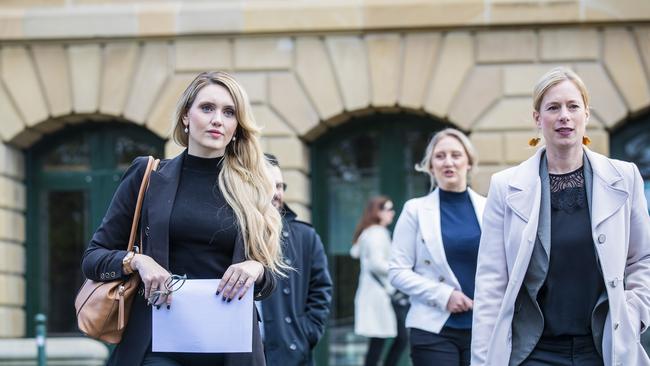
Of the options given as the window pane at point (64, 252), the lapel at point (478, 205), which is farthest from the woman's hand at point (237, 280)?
the window pane at point (64, 252)

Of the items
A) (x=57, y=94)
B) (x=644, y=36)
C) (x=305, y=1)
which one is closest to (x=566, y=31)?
(x=644, y=36)

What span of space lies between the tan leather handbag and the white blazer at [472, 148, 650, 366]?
145cm

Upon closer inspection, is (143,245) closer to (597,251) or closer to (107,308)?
(107,308)

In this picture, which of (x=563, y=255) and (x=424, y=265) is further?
(x=424, y=265)

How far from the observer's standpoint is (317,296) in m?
7.25

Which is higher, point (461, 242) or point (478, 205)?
point (478, 205)

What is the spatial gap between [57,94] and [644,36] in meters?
7.08

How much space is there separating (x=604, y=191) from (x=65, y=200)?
11133 mm

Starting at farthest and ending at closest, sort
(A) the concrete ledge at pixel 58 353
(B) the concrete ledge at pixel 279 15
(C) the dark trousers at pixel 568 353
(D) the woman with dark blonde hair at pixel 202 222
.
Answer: (B) the concrete ledge at pixel 279 15, (A) the concrete ledge at pixel 58 353, (C) the dark trousers at pixel 568 353, (D) the woman with dark blonde hair at pixel 202 222

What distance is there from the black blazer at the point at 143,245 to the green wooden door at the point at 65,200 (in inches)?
401

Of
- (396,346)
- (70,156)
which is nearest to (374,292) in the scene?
(396,346)

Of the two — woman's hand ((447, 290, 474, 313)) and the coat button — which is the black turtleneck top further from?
woman's hand ((447, 290, 474, 313))

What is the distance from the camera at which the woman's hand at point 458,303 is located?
268 inches

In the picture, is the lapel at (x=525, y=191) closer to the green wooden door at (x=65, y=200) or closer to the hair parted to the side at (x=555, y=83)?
the hair parted to the side at (x=555, y=83)
